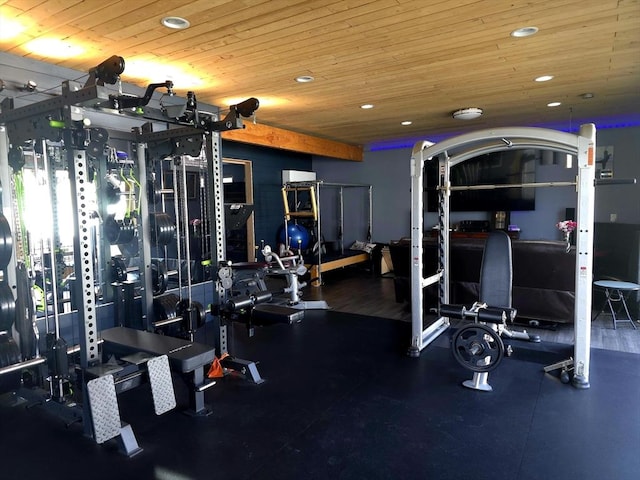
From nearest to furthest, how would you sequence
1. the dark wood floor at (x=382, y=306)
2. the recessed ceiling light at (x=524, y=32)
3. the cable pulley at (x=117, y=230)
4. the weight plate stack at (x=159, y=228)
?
the recessed ceiling light at (x=524, y=32)
the cable pulley at (x=117, y=230)
the weight plate stack at (x=159, y=228)
the dark wood floor at (x=382, y=306)

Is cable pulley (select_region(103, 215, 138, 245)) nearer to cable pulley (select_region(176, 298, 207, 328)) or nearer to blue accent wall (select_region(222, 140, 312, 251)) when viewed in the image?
cable pulley (select_region(176, 298, 207, 328))

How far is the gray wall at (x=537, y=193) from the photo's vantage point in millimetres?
6078

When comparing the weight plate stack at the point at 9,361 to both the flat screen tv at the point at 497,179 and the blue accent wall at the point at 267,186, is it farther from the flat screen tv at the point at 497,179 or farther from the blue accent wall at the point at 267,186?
the flat screen tv at the point at 497,179

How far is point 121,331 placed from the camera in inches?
111

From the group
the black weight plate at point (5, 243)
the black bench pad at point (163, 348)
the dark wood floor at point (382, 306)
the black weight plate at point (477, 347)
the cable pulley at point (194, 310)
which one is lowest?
the dark wood floor at point (382, 306)

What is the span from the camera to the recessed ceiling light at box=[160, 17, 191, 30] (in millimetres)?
2508

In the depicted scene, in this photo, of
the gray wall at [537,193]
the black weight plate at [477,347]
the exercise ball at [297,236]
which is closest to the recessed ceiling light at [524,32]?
the black weight plate at [477,347]

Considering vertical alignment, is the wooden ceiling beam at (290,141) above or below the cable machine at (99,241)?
above

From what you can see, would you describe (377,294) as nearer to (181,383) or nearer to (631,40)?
(181,383)

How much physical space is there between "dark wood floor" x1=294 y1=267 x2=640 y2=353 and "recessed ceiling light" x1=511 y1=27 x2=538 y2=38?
2540 mm

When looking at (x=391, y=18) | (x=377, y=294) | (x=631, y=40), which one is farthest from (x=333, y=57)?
(x=377, y=294)

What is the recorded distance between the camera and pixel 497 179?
687 cm

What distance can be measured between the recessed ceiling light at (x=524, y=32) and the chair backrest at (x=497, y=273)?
144cm

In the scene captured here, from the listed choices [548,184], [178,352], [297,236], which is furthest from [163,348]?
[297,236]
